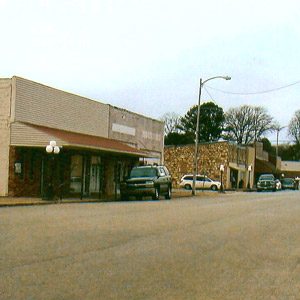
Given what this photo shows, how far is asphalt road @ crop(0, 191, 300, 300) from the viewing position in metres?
8.09

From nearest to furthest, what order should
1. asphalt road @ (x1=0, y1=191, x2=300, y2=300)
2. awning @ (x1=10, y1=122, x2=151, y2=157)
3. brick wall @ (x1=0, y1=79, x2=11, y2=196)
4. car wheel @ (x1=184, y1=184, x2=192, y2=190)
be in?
1. asphalt road @ (x1=0, y1=191, x2=300, y2=300)
2. awning @ (x1=10, y1=122, x2=151, y2=157)
3. brick wall @ (x1=0, y1=79, x2=11, y2=196)
4. car wheel @ (x1=184, y1=184, x2=192, y2=190)

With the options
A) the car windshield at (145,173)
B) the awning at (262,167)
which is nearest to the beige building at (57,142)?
the car windshield at (145,173)

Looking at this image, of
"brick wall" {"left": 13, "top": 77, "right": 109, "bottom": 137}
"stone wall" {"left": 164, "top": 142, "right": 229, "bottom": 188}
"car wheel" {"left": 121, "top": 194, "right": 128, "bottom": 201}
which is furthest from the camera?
"stone wall" {"left": 164, "top": 142, "right": 229, "bottom": 188}

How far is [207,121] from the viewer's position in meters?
111

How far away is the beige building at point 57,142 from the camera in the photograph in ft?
104

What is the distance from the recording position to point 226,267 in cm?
1025

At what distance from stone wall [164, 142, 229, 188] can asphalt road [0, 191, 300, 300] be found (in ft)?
177

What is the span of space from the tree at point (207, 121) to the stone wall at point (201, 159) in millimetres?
35062

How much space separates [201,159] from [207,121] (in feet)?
123

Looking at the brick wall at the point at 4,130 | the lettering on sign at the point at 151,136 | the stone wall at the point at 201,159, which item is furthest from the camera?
the stone wall at the point at 201,159

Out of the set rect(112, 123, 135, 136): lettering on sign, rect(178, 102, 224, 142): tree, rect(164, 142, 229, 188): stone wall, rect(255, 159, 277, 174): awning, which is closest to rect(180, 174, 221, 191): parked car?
rect(164, 142, 229, 188): stone wall

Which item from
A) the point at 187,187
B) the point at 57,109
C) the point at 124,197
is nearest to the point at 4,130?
the point at 57,109

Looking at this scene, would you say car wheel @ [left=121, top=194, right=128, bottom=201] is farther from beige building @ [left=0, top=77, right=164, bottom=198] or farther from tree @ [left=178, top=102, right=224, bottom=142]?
tree @ [left=178, top=102, right=224, bottom=142]

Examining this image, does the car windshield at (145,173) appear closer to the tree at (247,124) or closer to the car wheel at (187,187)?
the car wheel at (187,187)
